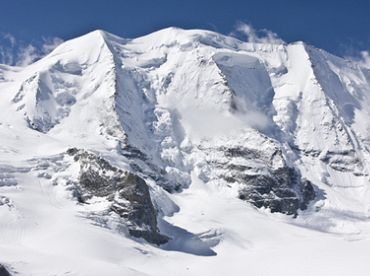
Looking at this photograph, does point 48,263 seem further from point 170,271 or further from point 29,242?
point 170,271

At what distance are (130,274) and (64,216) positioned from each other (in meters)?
42.9

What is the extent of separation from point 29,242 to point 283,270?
55.5 m

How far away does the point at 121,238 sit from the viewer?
19925cm

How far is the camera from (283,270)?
187750 mm

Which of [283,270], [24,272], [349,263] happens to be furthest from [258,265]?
[24,272]

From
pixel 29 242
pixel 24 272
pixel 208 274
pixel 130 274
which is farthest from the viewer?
pixel 208 274

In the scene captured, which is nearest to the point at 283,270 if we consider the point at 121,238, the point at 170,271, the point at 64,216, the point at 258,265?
the point at 258,265

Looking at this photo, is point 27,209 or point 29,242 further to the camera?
point 27,209

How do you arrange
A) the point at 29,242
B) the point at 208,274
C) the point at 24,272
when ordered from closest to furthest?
the point at 24,272
the point at 29,242
the point at 208,274

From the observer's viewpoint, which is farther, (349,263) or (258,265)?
(258,265)

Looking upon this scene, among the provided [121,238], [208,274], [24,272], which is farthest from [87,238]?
[24,272]

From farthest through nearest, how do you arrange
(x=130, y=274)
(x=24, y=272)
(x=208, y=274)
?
(x=208, y=274)
(x=130, y=274)
(x=24, y=272)

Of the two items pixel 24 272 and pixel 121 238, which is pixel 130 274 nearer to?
pixel 24 272

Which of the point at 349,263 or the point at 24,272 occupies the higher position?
the point at 349,263
